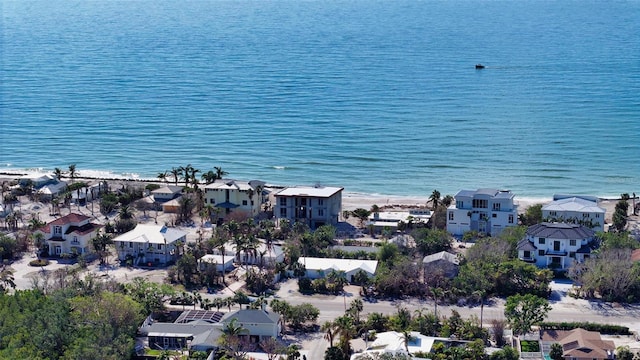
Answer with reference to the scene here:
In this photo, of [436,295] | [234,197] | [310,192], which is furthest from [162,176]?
[436,295]

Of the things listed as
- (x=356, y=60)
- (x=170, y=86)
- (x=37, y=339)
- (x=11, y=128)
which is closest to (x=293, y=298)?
(x=37, y=339)

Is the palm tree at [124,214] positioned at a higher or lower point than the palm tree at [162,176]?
lower

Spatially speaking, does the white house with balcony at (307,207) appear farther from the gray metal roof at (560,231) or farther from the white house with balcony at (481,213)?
the gray metal roof at (560,231)

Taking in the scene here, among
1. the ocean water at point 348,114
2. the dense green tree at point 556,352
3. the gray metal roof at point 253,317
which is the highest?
the ocean water at point 348,114

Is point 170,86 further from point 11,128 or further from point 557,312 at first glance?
point 557,312

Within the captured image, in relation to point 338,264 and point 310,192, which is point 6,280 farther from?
point 310,192

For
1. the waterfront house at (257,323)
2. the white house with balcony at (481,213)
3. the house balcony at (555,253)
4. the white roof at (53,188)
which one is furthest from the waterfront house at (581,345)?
the white roof at (53,188)
